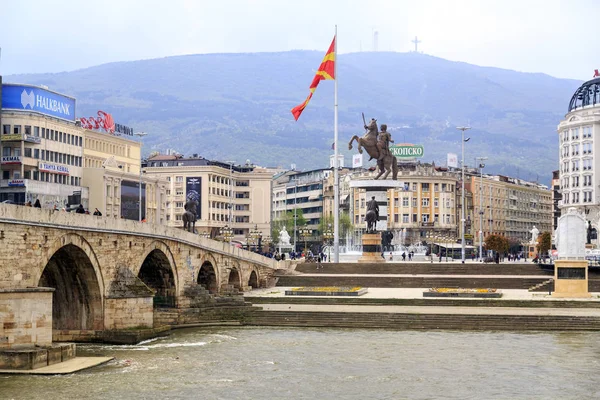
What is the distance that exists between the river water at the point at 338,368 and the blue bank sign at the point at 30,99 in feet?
160

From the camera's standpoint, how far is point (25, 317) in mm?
39000

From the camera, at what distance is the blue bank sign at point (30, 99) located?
94875 mm

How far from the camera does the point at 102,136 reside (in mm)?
113750

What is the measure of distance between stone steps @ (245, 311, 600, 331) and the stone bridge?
15.2ft

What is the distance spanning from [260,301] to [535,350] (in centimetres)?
2079

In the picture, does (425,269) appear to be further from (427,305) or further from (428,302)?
(427,305)

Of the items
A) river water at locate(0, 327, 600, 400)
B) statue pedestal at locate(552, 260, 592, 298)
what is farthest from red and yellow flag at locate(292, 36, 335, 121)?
river water at locate(0, 327, 600, 400)

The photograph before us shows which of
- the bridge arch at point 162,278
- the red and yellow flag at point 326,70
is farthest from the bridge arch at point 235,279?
the red and yellow flag at point 326,70

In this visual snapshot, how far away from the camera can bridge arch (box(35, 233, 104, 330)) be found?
4769cm

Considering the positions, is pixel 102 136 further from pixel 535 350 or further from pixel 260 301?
pixel 535 350

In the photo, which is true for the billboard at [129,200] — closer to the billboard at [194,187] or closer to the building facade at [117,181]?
A: the building facade at [117,181]

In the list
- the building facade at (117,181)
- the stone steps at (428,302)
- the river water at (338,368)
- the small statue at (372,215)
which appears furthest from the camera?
the building facade at (117,181)

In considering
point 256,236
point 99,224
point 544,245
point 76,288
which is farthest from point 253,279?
point 544,245

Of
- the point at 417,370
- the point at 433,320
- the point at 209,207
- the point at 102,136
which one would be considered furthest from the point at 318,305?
the point at 209,207
